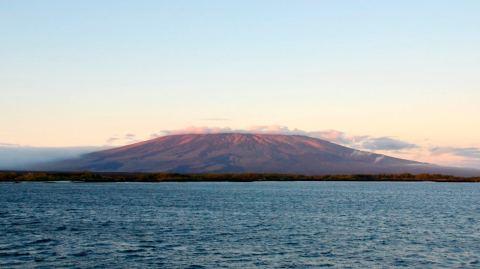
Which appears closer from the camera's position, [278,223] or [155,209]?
[278,223]

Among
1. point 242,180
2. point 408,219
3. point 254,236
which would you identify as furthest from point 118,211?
point 242,180

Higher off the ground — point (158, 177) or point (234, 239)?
point (158, 177)

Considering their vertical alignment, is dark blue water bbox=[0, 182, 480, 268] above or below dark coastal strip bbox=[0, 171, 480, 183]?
below

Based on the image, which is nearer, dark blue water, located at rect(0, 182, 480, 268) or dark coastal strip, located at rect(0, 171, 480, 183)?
dark blue water, located at rect(0, 182, 480, 268)

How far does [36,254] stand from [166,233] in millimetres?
10180

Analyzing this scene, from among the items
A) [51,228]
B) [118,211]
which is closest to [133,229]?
[51,228]

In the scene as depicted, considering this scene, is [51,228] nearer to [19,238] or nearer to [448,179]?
[19,238]

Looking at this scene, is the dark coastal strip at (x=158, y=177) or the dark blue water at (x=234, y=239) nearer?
the dark blue water at (x=234, y=239)

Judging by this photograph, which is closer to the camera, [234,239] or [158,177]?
[234,239]

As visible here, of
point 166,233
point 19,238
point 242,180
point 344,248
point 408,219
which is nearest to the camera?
point 344,248

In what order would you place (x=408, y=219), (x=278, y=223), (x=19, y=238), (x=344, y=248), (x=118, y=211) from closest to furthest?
(x=344, y=248), (x=19, y=238), (x=278, y=223), (x=408, y=219), (x=118, y=211)

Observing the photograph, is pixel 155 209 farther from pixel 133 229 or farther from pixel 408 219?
pixel 408 219

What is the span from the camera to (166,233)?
122ft

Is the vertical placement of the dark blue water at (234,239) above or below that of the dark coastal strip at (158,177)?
below
